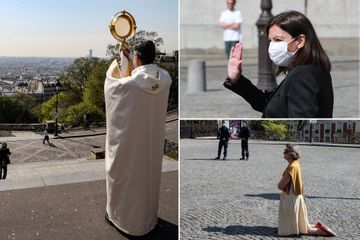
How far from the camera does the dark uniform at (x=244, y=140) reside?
233 centimetres

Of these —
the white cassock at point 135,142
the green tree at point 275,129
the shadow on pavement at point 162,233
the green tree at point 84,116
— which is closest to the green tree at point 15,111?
the green tree at point 84,116

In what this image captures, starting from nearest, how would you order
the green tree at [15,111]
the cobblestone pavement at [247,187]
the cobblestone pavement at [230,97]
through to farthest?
the cobblestone pavement at [230,97] → the cobblestone pavement at [247,187] → the green tree at [15,111]

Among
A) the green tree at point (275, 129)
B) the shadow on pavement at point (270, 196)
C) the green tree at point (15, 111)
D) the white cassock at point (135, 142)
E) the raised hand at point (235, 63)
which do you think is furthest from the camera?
the green tree at point (15, 111)

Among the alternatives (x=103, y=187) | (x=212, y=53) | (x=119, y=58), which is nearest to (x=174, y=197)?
(x=103, y=187)

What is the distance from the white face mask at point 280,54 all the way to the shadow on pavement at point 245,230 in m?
1.13

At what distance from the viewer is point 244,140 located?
2516 mm

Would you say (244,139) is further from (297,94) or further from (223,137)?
(297,94)

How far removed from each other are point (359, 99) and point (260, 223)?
1.20 metres

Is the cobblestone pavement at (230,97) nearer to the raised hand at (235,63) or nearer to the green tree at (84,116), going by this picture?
the raised hand at (235,63)

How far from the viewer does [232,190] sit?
2596 mm

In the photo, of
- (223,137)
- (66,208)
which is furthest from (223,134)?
(66,208)

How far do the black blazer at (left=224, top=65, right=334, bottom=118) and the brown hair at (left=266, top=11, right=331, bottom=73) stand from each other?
34 millimetres

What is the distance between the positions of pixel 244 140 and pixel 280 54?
68cm

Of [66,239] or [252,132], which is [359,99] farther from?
[66,239]
